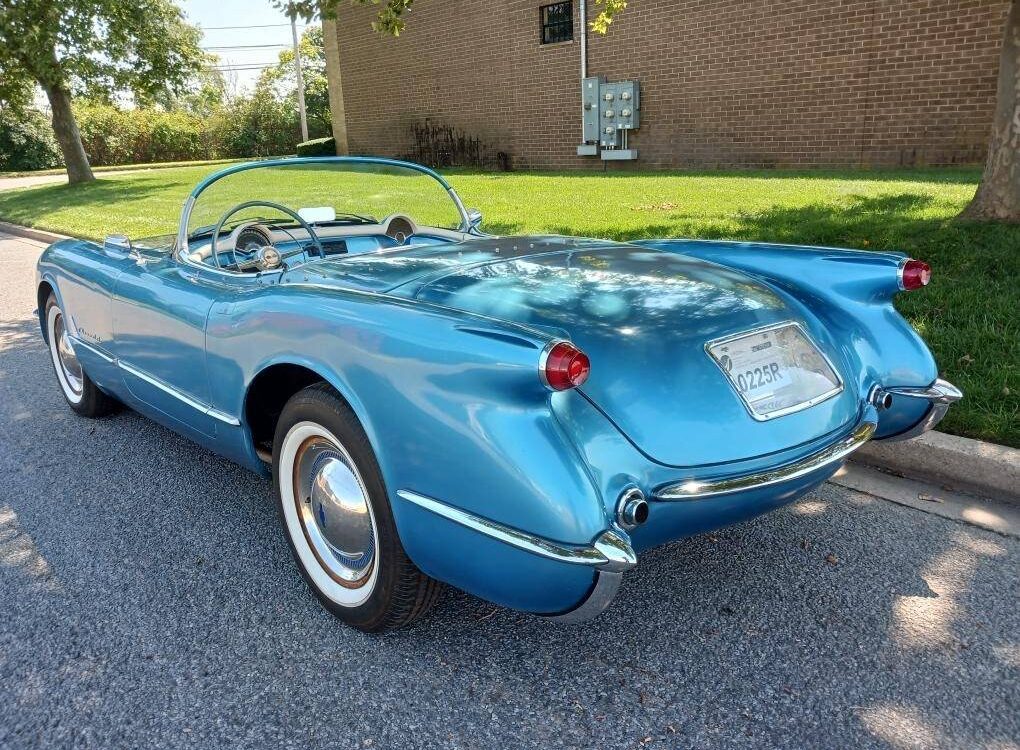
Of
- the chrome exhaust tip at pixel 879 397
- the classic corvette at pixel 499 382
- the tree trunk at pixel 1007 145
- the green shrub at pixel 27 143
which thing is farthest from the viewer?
the green shrub at pixel 27 143

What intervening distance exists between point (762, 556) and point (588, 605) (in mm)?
1129

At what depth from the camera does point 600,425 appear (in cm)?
196

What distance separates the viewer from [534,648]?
230 centimetres

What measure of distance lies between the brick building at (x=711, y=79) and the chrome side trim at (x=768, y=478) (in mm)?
10471

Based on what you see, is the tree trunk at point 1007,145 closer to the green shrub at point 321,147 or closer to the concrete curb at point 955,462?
the concrete curb at point 955,462

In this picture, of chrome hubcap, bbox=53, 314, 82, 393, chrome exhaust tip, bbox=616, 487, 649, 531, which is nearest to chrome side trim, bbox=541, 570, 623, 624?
chrome exhaust tip, bbox=616, 487, 649, 531

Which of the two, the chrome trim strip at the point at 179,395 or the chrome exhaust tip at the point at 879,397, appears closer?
the chrome exhaust tip at the point at 879,397

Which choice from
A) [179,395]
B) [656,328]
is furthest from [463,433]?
[179,395]

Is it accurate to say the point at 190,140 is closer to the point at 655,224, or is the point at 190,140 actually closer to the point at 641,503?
the point at 655,224

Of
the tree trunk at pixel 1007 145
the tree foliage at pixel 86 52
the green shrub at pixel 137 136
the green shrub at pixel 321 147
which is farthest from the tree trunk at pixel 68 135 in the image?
the tree trunk at pixel 1007 145

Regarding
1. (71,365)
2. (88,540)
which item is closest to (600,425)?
(88,540)

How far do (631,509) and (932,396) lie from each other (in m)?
1.37

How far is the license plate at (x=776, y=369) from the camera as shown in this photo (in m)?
2.20

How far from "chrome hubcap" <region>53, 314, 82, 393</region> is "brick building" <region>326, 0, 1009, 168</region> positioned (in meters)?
11.2
